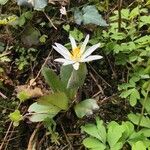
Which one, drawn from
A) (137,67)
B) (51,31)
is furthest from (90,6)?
(137,67)

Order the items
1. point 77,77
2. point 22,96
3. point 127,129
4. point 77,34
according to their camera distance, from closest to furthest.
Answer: point 127,129, point 77,77, point 22,96, point 77,34

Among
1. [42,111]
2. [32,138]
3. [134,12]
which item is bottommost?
[32,138]

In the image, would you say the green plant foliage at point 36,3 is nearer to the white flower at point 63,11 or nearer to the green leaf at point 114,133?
the white flower at point 63,11

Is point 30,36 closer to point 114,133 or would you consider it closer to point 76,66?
point 76,66

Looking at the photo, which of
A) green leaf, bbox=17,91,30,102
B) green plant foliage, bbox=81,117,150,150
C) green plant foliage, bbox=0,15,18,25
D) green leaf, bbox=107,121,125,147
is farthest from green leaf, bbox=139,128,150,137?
green plant foliage, bbox=0,15,18,25

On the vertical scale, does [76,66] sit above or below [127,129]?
above

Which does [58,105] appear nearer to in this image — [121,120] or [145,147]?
[121,120]

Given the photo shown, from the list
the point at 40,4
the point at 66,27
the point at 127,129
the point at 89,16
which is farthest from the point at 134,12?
the point at 127,129
